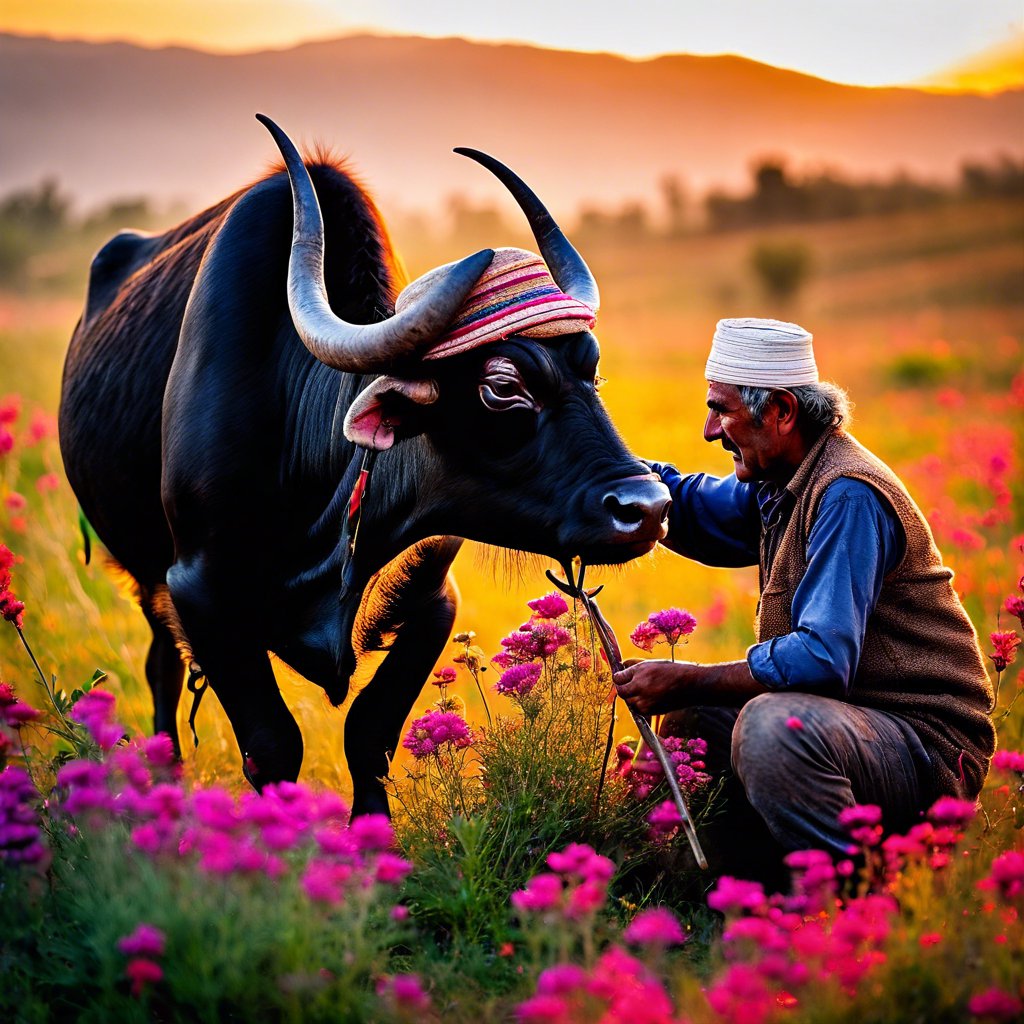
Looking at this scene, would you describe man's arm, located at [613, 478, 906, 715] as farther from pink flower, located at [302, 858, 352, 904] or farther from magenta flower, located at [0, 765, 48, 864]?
magenta flower, located at [0, 765, 48, 864]

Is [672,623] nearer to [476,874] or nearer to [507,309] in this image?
[476,874]

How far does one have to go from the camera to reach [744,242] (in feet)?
154

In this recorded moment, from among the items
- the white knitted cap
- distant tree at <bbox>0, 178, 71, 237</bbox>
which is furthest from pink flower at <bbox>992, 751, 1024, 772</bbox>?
distant tree at <bbox>0, 178, 71, 237</bbox>

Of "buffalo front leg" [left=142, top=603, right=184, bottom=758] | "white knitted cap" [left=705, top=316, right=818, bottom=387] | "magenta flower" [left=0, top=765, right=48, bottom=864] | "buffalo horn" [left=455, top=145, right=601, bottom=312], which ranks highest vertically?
"buffalo horn" [left=455, top=145, right=601, bottom=312]

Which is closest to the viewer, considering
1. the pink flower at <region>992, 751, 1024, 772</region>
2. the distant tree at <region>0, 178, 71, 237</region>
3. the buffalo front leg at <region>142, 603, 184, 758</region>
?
the pink flower at <region>992, 751, 1024, 772</region>

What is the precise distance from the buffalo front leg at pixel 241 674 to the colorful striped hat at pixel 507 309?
1.20 metres

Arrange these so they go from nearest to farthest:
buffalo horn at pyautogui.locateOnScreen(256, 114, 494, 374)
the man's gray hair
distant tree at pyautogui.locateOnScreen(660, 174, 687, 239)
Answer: buffalo horn at pyautogui.locateOnScreen(256, 114, 494, 374)
the man's gray hair
distant tree at pyautogui.locateOnScreen(660, 174, 687, 239)

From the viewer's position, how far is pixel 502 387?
10.9 feet

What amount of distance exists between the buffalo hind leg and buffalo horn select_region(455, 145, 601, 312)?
960 mm

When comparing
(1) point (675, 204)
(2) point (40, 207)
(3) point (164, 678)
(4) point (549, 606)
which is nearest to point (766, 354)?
(4) point (549, 606)

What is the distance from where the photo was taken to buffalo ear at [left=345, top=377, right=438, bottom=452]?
334 cm

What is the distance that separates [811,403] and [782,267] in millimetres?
34636

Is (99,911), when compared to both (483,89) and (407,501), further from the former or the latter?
(483,89)

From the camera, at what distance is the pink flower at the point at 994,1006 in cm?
217
